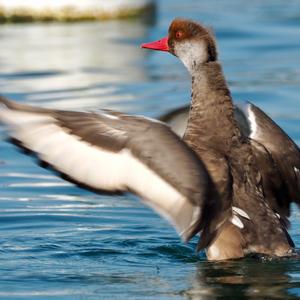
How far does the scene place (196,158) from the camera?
7.18 m

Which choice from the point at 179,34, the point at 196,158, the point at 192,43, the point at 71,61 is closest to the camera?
the point at 196,158

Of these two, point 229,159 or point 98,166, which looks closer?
point 98,166

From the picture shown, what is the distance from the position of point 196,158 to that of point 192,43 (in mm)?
→ 1409

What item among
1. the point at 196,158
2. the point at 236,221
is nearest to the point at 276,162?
the point at 236,221

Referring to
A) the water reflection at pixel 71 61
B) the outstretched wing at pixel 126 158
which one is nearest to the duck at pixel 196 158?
the outstretched wing at pixel 126 158

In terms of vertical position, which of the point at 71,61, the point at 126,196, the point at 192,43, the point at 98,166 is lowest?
the point at 71,61

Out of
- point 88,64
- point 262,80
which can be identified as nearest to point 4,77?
point 88,64

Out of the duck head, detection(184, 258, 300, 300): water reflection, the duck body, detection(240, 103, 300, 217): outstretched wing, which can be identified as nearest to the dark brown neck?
the duck body

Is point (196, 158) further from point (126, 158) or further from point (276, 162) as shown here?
point (276, 162)

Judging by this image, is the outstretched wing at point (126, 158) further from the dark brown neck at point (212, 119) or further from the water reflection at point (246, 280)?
the dark brown neck at point (212, 119)

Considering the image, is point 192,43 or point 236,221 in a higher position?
point 192,43

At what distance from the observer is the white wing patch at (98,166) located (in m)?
7.16

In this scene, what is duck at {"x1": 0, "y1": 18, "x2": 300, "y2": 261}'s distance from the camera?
716cm

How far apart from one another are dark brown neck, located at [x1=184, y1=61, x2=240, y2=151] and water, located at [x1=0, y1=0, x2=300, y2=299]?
85 centimetres
